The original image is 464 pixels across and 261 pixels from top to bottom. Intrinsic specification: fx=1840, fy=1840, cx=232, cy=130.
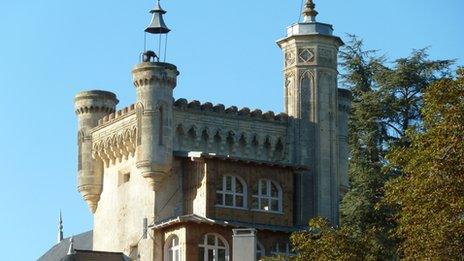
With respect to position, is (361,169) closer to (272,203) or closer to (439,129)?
(272,203)

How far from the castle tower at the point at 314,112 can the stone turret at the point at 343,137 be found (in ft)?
1.40

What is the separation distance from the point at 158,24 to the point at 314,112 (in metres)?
7.93

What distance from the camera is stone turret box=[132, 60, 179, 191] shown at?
254 ft

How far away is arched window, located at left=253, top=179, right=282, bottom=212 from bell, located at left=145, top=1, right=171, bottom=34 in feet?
27.8

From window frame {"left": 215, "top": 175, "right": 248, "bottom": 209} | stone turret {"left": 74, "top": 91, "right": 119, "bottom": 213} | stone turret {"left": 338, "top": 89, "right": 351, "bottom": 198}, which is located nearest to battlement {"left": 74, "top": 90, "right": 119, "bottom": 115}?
stone turret {"left": 74, "top": 91, "right": 119, "bottom": 213}

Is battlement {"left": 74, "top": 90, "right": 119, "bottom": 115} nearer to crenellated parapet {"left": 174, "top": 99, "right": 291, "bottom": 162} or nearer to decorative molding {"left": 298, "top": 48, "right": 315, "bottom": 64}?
crenellated parapet {"left": 174, "top": 99, "right": 291, "bottom": 162}

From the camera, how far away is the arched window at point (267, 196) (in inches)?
3076

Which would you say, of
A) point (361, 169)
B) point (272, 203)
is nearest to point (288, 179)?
point (272, 203)

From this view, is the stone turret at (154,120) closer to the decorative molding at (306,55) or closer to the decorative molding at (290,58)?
the decorative molding at (290,58)

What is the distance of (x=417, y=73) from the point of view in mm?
87500

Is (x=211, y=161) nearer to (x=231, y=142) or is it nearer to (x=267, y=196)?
(x=231, y=142)

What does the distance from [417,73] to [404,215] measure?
27.1 metres

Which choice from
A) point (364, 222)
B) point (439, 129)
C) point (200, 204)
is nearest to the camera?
point (439, 129)

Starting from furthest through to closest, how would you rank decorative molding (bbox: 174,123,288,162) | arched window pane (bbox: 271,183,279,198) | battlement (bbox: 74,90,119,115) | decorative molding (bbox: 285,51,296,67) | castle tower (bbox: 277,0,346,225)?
battlement (bbox: 74,90,119,115), decorative molding (bbox: 285,51,296,67), castle tower (bbox: 277,0,346,225), arched window pane (bbox: 271,183,279,198), decorative molding (bbox: 174,123,288,162)
